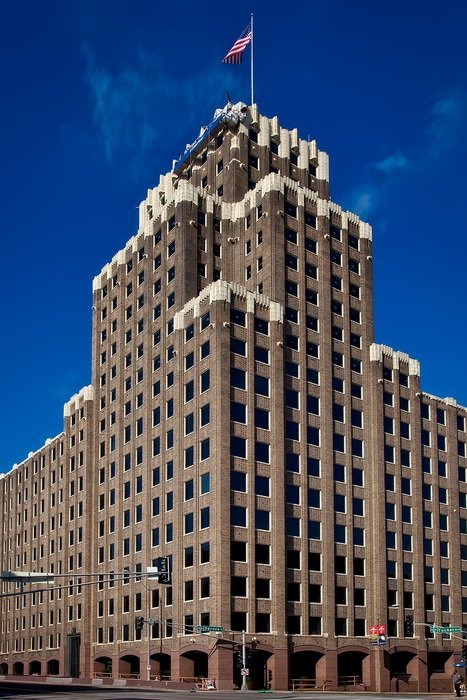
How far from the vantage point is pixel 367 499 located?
97.9 metres

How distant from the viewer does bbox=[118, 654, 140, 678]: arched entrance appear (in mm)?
97375

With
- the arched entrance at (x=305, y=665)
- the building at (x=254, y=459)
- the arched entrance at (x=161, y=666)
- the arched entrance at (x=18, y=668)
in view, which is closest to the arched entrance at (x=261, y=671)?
the building at (x=254, y=459)

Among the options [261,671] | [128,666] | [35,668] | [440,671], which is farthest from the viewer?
[35,668]

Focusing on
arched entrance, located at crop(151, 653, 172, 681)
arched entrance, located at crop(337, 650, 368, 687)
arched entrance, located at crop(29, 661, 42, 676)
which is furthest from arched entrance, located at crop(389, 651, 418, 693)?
arched entrance, located at crop(29, 661, 42, 676)

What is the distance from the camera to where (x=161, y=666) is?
91875 mm

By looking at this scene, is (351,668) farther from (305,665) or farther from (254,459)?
(254,459)

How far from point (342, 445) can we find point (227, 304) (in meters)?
19.8

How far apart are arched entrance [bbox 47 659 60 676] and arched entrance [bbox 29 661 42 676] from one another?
4.53 meters

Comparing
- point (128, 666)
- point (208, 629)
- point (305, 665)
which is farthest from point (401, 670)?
point (208, 629)

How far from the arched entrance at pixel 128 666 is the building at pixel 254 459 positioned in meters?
0.23

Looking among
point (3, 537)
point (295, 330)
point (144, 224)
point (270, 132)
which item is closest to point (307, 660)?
point (295, 330)

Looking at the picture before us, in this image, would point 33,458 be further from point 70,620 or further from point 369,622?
point 369,622

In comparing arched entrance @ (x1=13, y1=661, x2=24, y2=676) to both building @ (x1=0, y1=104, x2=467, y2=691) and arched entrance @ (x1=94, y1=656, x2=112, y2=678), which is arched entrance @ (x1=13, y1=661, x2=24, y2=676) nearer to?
building @ (x1=0, y1=104, x2=467, y2=691)

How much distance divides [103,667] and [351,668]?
28225mm
